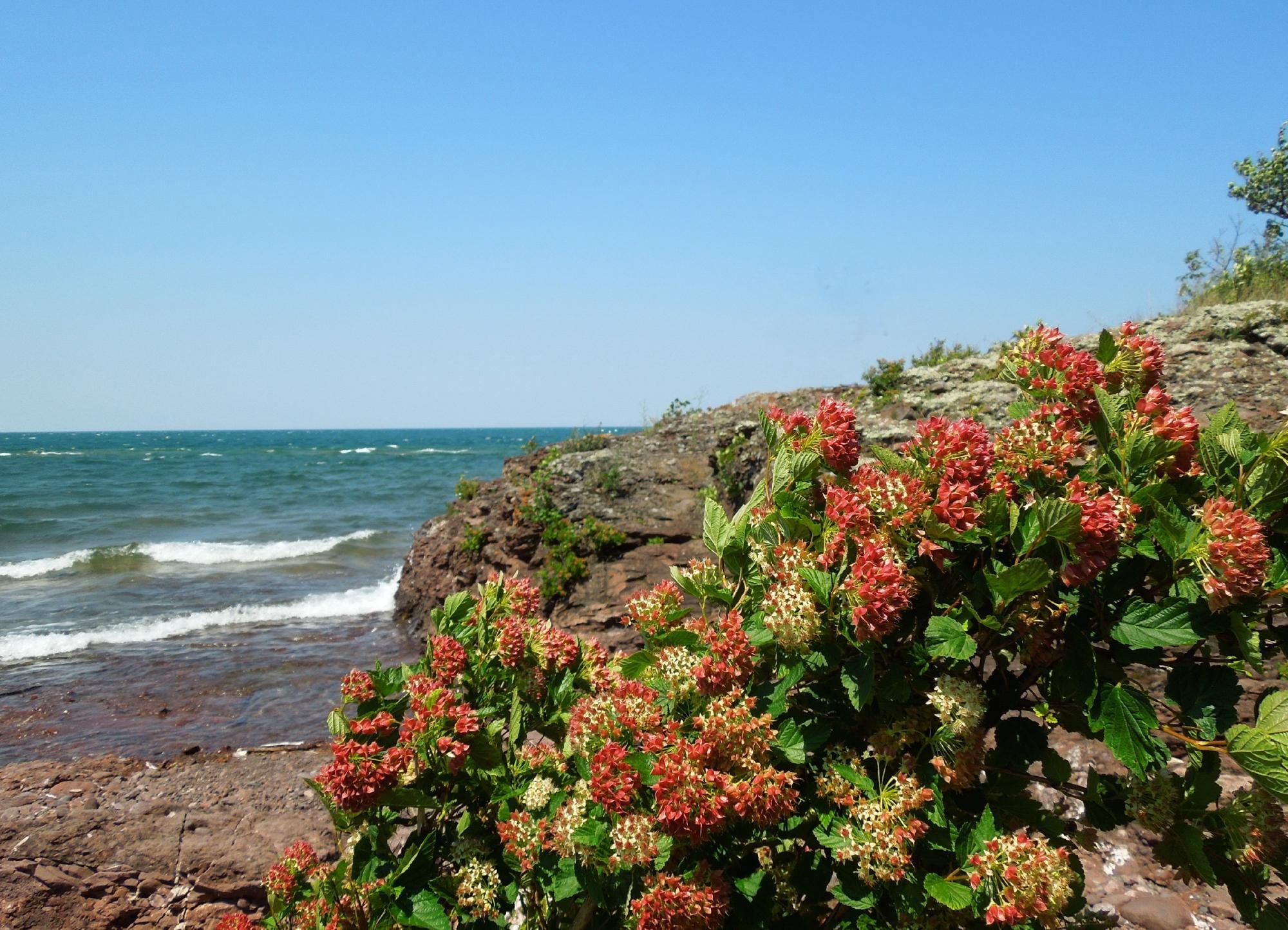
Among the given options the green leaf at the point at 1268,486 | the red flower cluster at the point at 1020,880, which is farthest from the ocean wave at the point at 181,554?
the green leaf at the point at 1268,486

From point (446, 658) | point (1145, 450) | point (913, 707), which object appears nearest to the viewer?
point (1145, 450)

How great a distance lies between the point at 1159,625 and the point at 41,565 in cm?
2290

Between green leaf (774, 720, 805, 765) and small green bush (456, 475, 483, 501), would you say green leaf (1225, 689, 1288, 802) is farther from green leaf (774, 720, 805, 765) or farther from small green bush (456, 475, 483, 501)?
small green bush (456, 475, 483, 501)

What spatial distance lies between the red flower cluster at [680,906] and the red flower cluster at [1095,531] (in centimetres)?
101

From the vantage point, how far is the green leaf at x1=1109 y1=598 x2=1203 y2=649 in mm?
1548

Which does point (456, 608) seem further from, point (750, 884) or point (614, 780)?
point (750, 884)

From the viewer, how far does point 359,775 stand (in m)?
1.93

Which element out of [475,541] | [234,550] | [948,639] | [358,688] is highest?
[948,639]

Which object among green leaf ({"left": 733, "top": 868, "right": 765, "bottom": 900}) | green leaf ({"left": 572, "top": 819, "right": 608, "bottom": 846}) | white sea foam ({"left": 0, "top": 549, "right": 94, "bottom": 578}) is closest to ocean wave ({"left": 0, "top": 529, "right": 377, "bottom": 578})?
white sea foam ({"left": 0, "top": 549, "right": 94, "bottom": 578})

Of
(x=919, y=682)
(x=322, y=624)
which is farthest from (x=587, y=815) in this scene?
(x=322, y=624)

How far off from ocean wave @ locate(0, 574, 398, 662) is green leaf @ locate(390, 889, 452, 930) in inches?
456

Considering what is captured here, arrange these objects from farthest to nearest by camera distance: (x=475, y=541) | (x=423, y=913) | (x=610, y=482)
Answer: (x=475, y=541)
(x=610, y=482)
(x=423, y=913)

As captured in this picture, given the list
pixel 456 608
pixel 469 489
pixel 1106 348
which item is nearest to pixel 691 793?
pixel 456 608

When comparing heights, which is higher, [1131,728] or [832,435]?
[832,435]
